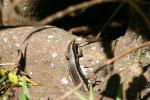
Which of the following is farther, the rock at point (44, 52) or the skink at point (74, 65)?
the rock at point (44, 52)

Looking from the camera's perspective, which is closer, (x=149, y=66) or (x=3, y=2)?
(x=149, y=66)

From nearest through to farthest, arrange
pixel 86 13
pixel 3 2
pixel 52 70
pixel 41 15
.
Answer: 1. pixel 52 70
2. pixel 3 2
3. pixel 41 15
4. pixel 86 13

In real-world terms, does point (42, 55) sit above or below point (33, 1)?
below

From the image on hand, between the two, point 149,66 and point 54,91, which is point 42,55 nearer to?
point 54,91

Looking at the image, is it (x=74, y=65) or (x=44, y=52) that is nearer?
(x=74, y=65)

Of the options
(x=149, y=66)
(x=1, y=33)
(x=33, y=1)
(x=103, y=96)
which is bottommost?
(x=103, y=96)

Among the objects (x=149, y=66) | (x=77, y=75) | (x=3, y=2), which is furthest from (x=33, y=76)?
(x=149, y=66)

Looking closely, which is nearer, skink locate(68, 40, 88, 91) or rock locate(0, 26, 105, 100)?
skink locate(68, 40, 88, 91)

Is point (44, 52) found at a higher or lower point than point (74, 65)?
higher
